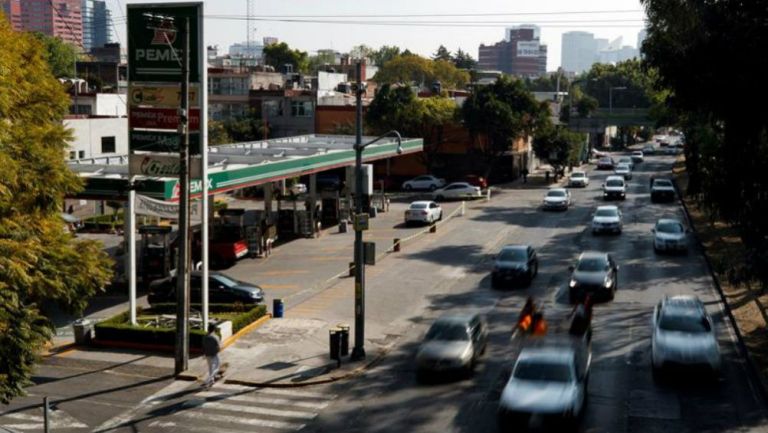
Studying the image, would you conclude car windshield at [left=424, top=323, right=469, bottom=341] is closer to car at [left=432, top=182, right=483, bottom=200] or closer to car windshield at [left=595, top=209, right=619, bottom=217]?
car windshield at [left=595, top=209, right=619, bottom=217]

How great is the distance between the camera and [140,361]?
26219 millimetres

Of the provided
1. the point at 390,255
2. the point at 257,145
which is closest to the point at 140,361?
the point at 390,255

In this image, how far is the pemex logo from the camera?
27938 millimetres

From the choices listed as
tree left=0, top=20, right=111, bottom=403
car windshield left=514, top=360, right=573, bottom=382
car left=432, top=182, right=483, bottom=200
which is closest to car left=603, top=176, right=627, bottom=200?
car left=432, top=182, right=483, bottom=200

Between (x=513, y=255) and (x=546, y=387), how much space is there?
17.1 meters

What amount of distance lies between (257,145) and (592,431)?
3846cm

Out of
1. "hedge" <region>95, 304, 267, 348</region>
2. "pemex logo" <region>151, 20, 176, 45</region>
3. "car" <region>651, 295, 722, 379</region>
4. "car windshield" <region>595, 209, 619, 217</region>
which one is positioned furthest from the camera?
"car windshield" <region>595, 209, 619, 217</region>

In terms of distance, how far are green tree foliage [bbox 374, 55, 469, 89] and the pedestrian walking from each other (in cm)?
12929

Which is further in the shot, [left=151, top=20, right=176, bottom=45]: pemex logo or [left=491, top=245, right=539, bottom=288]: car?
[left=491, top=245, right=539, bottom=288]: car

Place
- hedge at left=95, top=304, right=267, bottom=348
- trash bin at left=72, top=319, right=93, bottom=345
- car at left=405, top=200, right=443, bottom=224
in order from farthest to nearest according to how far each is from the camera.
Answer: car at left=405, top=200, right=443, bottom=224
trash bin at left=72, top=319, right=93, bottom=345
hedge at left=95, top=304, right=267, bottom=348

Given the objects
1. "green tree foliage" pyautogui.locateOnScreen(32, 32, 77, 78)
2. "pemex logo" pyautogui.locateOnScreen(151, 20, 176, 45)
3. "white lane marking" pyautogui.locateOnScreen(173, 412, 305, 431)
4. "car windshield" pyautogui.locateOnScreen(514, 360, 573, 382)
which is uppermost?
"green tree foliage" pyautogui.locateOnScreen(32, 32, 77, 78)

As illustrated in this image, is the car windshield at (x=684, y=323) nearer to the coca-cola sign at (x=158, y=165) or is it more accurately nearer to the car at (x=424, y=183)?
the coca-cola sign at (x=158, y=165)

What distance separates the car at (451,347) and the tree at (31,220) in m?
8.54

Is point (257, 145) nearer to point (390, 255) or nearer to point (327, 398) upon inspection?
point (390, 255)
